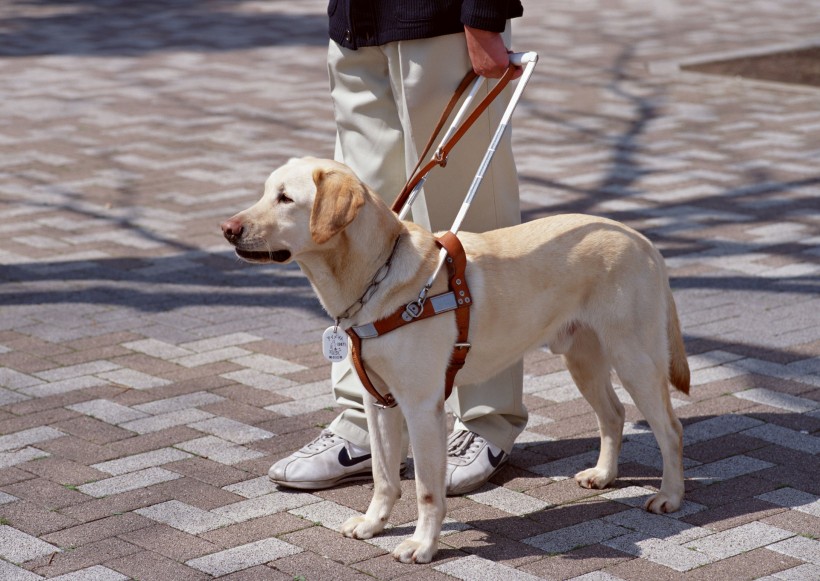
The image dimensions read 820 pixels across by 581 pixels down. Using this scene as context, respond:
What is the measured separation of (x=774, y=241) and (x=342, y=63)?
3722 millimetres

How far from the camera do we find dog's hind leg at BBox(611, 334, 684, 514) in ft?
13.0

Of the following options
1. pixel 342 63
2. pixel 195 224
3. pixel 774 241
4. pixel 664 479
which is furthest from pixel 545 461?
pixel 195 224

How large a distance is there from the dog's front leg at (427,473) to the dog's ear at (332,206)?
0.60m

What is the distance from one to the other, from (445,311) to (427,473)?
0.49 metres

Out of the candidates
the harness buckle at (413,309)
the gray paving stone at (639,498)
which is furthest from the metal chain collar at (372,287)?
the gray paving stone at (639,498)

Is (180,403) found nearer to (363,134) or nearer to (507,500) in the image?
(363,134)

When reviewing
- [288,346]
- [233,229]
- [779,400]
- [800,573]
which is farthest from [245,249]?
[779,400]

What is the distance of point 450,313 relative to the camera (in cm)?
371

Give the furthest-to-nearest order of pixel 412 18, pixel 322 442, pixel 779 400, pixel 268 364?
pixel 268 364, pixel 779 400, pixel 322 442, pixel 412 18

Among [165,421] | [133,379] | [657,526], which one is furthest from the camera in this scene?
[133,379]

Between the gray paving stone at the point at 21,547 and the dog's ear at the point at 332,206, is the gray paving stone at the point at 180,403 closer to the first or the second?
the gray paving stone at the point at 21,547

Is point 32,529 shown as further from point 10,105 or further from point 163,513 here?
point 10,105

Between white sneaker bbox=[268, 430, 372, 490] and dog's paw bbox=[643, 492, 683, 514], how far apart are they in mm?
999

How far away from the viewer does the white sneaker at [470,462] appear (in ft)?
13.8
